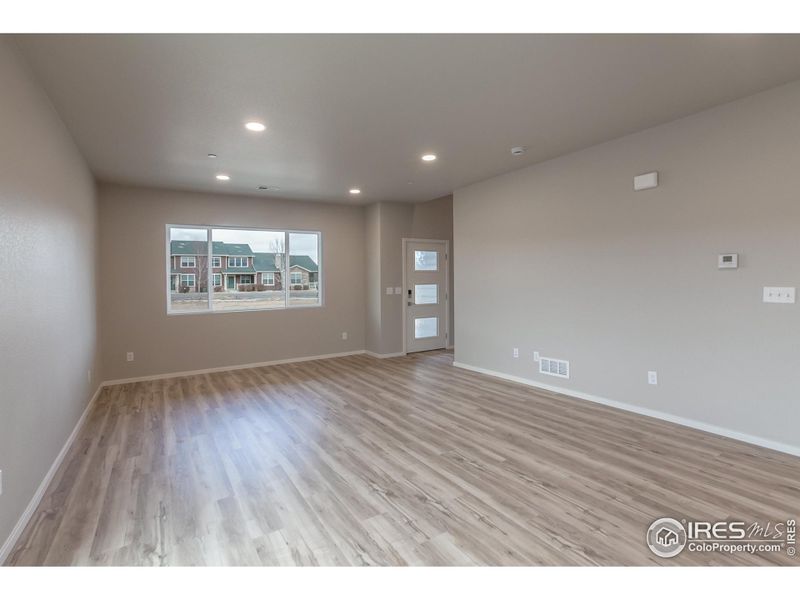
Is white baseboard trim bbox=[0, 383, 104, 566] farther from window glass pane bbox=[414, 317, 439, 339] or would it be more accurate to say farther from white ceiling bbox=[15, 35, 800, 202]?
A: window glass pane bbox=[414, 317, 439, 339]

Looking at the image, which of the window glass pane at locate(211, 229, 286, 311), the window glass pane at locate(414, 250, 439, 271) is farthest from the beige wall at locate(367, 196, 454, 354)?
the window glass pane at locate(211, 229, 286, 311)

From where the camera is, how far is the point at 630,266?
12.3 ft

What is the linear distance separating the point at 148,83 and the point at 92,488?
258 cm

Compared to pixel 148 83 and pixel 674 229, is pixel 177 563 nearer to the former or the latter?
pixel 148 83

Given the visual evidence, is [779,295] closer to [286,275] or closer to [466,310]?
[466,310]

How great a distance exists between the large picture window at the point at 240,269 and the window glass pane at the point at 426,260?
1.69 meters

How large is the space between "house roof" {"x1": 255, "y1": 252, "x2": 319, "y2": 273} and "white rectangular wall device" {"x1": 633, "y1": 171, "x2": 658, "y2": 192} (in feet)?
15.5

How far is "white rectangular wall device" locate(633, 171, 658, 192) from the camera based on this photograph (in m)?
3.52

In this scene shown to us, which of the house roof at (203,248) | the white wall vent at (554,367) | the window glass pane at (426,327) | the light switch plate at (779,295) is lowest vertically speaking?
the white wall vent at (554,367)

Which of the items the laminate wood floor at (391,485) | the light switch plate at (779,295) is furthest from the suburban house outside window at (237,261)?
the light switch plate at (779,295)

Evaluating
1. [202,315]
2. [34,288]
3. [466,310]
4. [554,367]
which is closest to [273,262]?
[202,315]

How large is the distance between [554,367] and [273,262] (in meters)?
4.37

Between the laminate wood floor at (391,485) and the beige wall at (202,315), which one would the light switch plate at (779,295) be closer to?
the laminate wood floor at (391,485)

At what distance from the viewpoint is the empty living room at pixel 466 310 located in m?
1.93
